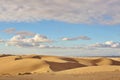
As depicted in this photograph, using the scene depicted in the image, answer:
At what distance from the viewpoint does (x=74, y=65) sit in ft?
148

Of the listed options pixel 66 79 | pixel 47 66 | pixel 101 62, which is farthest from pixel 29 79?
pixel 101 62

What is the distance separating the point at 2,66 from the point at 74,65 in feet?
35.3

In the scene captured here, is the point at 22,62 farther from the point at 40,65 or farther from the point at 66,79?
the point at 66,79

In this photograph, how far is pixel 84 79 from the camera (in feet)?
66.1

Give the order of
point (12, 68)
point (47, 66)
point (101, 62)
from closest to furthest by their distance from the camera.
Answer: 1. point (47, 66)
2. point (12, 68)
3. point (101, 62)

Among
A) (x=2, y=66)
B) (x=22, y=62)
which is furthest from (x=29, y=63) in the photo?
(x=2, y=66)

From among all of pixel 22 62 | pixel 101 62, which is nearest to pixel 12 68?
pixel 22 62

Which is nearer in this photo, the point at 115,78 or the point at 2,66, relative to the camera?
the point at 115,78

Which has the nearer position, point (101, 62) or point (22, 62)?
point (22, 62)

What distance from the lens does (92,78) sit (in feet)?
67.7

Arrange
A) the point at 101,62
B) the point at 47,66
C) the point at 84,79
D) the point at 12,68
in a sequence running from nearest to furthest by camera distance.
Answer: the point at 84,79 < the point at 47,66 < the point at 12,68 < the point at 101,62

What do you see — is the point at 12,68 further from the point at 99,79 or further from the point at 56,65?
the point at 99,79

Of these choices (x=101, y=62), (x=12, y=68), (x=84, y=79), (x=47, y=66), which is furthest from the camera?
(x=101, y=62)

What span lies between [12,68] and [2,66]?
280cm
